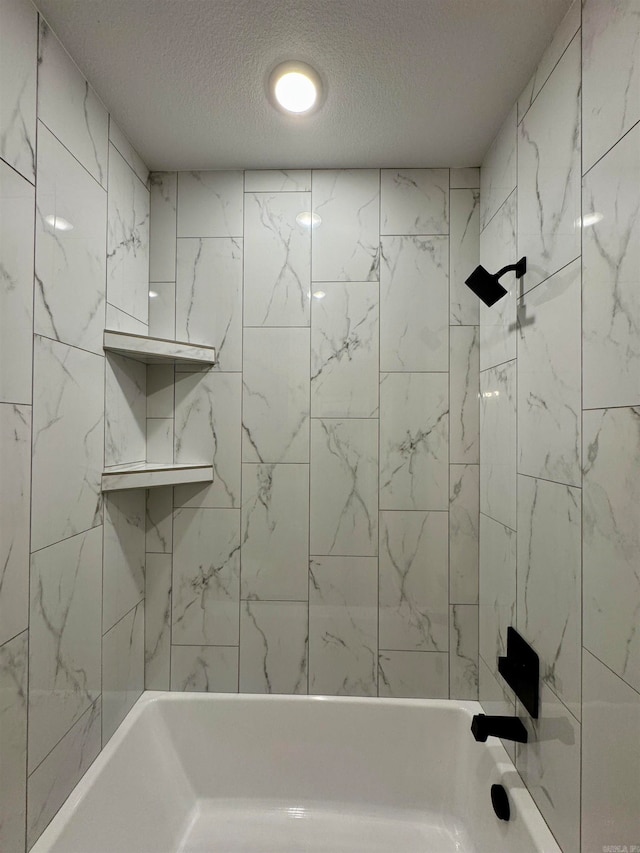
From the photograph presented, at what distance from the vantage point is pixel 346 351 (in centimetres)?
179

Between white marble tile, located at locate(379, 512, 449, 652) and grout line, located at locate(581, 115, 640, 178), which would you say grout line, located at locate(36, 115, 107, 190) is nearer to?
grout line, located at locate(581, 115, 640, 178)

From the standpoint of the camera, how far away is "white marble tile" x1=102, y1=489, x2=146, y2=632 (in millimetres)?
1502

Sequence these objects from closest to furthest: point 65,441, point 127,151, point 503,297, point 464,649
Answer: point 65,441 < point 503,297 < point 127,151 < point 464,649

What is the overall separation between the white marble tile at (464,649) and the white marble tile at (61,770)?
4.02 ft

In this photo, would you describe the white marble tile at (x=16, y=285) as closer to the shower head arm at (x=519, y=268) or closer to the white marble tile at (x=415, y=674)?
the shower head arm at (x=519, y=268)

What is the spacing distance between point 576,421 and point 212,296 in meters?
1.34

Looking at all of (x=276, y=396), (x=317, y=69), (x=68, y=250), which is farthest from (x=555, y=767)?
(x=317, y=69)

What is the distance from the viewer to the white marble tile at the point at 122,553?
4.93 feet

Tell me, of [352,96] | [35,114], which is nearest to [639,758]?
[352,96]

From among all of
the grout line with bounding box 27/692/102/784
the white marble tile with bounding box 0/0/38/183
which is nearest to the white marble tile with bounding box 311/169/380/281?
the white marble tile with bounding box 0/0/38/183

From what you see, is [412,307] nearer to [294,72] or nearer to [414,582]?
[294,72]

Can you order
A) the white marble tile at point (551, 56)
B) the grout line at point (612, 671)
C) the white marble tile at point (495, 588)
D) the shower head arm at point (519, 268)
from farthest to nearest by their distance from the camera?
the white marble tile at point (495, 588)
the shower head arm at point (519, 268)
the white marble tile at point (551, 56)
the grout line at point (612, 671)

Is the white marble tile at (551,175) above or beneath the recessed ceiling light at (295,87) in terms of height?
beneath

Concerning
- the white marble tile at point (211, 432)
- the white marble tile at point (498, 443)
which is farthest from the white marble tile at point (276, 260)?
the white marble tile at point (498, 443)
